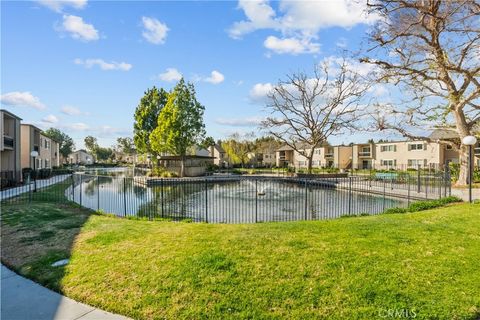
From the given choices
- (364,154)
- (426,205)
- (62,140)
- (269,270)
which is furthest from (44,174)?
(62,140)

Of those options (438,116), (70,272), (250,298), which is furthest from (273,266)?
(438,116)

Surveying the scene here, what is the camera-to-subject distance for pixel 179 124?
1345 inches

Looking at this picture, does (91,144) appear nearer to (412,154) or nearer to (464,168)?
(412,154)

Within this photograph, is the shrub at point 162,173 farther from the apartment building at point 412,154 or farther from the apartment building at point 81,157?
the apartment building at point 81,157

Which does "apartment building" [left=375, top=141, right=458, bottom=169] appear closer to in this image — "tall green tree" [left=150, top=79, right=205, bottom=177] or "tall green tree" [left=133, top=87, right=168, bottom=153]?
"tall green tree" [left=150, top=79, right=205, bottom=177]

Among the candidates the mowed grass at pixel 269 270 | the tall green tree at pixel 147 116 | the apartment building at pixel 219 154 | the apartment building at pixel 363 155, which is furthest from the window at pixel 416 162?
the mowed grass at pixel 269 270

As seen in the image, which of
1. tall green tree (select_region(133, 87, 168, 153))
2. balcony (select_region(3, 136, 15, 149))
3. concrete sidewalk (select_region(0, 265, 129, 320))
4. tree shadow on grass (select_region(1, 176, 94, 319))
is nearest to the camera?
concrete sidewalk (select_region(0, 265, 129, 320))

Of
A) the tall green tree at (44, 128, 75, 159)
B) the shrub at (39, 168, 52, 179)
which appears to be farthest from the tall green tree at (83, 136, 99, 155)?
the shrub at (39, 168, 52, 179)

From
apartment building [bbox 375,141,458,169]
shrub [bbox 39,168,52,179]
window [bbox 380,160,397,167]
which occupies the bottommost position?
shrub [bbox 39,168,52,179]

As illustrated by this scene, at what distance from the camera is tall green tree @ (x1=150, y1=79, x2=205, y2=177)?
3369cm

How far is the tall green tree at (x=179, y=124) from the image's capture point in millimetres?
33688

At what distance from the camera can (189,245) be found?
5.33 meters

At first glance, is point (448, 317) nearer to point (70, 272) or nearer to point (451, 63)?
point (70, 272)

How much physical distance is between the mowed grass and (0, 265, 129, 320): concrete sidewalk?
14cm
